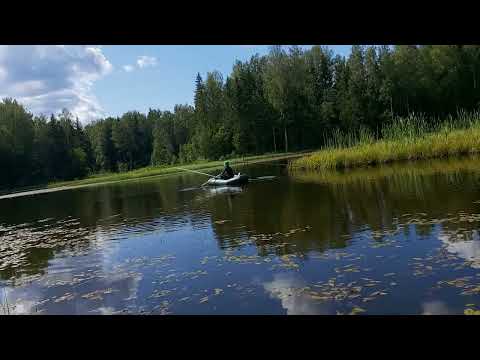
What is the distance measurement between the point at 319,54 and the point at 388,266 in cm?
8531

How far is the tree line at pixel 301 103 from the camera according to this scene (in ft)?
263

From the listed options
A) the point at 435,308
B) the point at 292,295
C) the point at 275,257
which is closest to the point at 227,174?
the point at 275,257

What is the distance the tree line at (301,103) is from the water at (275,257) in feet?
199

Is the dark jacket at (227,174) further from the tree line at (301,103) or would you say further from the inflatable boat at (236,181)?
the tree line at (301,103)

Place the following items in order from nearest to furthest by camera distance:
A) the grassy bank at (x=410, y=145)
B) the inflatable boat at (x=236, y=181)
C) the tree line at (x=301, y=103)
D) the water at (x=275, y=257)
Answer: the water at (x=275, y=257)
the grassy bank at (x=410, y=145)
the inflatable boat at (x=236, y=181)
the tree line at (x=301, y=103)

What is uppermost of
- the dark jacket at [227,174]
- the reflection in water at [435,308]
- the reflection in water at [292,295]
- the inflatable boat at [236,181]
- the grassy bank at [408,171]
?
the dark jacket at [227,174]

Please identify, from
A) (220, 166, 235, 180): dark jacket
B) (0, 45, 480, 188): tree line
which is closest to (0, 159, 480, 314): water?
(220, 166, 235, 180): dark jacket

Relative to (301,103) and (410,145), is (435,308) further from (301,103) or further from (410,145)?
(301,103)

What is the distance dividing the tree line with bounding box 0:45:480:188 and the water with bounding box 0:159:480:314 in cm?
6055

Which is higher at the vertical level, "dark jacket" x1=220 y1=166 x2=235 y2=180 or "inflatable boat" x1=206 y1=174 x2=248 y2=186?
"dark jacket" x1=220 y1=166 x2=235 y2=180

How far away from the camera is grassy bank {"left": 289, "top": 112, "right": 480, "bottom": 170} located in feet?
99.6

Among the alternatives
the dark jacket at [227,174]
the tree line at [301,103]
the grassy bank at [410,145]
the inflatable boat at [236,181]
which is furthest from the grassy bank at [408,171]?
the tree line at [301,103]

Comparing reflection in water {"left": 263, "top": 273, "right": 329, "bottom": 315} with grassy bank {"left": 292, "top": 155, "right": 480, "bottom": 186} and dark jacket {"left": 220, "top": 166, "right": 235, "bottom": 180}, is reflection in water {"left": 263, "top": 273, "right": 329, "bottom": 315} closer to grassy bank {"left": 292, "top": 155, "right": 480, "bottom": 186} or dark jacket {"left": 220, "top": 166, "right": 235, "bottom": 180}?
grassy bank {"left": 292, "top": 155, "right": 480, "bottom": 186}
